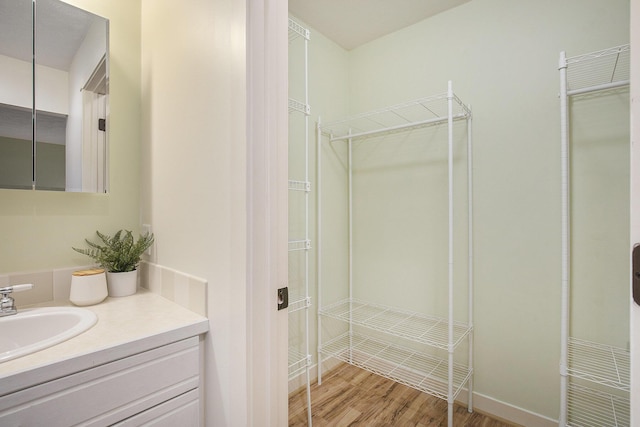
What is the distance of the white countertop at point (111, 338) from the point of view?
725mm

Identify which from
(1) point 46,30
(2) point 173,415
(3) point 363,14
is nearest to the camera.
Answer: (2) point 173,415

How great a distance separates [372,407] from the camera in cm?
180

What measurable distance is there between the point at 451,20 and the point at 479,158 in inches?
35.0

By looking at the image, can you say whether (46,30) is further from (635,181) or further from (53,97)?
(635,181)

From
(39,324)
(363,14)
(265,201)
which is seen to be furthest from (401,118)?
(39,324)

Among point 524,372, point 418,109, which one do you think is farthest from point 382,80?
point 524,372

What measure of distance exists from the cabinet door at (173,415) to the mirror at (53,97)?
0.90 metres

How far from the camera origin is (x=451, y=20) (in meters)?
1.89

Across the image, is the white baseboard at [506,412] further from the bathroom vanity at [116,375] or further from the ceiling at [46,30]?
the ceiling at [46,30]

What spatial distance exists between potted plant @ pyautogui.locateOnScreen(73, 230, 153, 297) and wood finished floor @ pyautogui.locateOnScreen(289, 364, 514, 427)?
3.83ft

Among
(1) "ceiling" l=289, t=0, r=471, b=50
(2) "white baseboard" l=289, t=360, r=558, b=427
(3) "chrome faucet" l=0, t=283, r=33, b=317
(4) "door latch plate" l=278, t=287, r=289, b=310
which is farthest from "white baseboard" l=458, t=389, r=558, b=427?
(1) "ceiling" l=289, t=0, r=471, b=50

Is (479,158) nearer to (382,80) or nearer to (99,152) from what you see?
(382,80)

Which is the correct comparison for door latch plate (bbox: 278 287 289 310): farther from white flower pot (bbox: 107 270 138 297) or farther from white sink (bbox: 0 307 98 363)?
white flower pot (bbox: 107 270 138 297)

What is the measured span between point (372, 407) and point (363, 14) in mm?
2438
